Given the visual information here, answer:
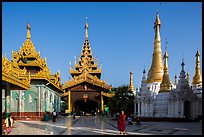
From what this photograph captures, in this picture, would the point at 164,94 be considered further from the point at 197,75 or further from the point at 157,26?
the point at 157,26

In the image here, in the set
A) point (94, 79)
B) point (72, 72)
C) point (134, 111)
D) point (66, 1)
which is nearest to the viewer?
point (66, 1)

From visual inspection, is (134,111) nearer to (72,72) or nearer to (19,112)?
(19,112)

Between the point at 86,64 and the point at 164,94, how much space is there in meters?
31.1

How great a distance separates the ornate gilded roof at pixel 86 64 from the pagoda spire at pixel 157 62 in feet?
69.9

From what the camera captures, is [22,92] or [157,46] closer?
[22,92]

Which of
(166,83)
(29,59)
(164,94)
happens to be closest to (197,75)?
(166,83)

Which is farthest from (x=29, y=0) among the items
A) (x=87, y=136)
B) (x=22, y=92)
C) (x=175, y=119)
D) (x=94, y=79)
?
(x=94, y=79)

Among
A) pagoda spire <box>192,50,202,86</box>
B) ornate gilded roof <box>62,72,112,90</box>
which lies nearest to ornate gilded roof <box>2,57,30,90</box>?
pagoda spire <box>192,50,202,86</box>

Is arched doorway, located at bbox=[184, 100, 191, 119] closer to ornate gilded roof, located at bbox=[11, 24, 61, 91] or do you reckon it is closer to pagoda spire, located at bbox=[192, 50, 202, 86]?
pagoda spire, located at bbox=[192, 50, 202, 86]

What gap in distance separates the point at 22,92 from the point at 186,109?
1525cm

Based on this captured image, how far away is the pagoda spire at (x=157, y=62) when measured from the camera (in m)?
34.4

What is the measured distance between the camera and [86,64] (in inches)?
2311

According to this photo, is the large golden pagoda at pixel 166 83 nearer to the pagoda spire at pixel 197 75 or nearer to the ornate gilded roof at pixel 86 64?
the pagoda spire at pixel 197 75

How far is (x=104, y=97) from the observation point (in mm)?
50844
